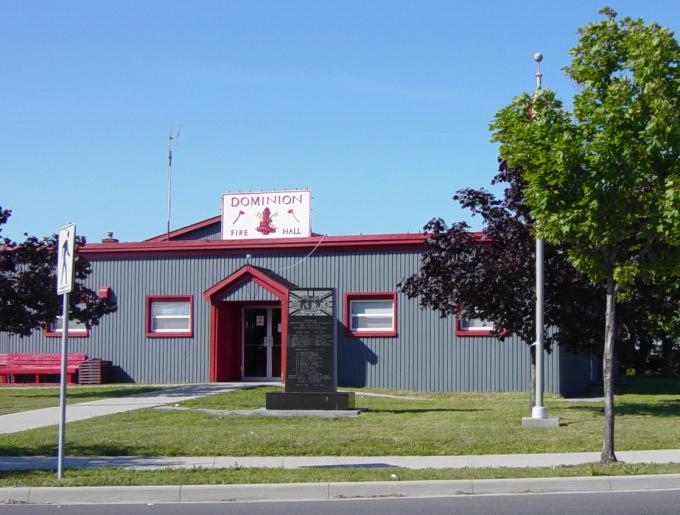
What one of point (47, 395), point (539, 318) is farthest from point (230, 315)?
point (539, 318)

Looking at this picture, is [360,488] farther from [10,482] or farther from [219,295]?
[219,295]

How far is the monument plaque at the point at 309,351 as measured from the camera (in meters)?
17.7

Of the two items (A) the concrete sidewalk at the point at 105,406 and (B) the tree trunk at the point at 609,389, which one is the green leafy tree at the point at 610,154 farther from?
(A) the concrete sidewalk at the point at 105,406

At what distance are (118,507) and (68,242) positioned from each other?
3245 millimetres

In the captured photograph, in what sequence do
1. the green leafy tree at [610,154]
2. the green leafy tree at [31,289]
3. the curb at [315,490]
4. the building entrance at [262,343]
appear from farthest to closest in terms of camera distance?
the building entrance at [262,343], the green leafy tree at [31,289], the green leafy tree at [610,154], the curb at [315,490]

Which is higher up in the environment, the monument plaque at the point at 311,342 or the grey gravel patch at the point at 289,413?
the monument plaque at the point at 311,342

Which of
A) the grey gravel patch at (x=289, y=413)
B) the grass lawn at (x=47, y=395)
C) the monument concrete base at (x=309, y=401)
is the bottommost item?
the grass lawn at (x=47, y=395)

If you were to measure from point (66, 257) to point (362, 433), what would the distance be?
6.06m

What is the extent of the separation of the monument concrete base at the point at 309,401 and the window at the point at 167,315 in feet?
30.7

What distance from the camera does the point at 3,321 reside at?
21.3m

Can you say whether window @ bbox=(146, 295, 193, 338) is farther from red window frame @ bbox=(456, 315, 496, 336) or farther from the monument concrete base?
the monument concrete base

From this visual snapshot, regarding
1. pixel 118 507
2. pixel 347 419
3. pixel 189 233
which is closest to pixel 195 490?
pixel 118 507

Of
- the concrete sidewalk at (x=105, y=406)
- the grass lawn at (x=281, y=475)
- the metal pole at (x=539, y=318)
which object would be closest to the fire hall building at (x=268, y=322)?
the concrete sidewalk at (x=105, y=406)

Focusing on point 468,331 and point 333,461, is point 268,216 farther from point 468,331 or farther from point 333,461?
point 333,461
